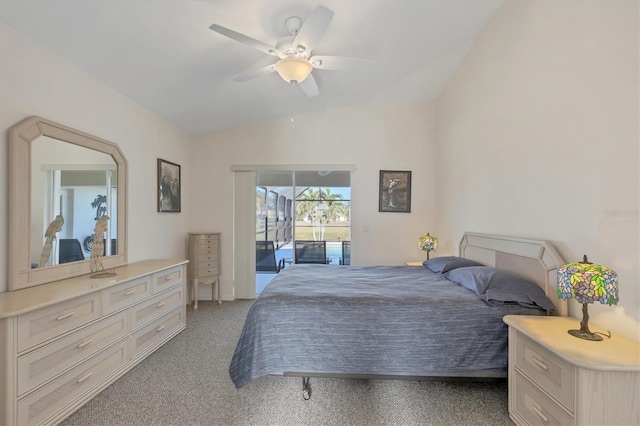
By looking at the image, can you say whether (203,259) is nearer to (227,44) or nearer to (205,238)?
(205,238)

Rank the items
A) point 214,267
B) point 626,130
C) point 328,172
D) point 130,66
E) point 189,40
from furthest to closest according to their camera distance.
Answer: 1. point 328,172
2. point 214,267
3. point 130,66
4. point 189,40
5. point 626,130

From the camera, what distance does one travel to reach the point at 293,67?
2.21 meters

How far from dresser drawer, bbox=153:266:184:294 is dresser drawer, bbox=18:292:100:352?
2.25 feet

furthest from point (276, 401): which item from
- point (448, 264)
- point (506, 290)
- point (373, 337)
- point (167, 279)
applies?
point (448, 264)

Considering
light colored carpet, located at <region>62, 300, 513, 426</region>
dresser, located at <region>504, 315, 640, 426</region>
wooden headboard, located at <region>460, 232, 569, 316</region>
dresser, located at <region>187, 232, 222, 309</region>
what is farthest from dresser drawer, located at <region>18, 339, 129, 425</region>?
wooden headboard, located at <region>460, 232, 569, 316</region>

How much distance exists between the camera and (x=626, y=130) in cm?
159

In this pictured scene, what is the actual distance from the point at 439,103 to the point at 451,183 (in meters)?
1.31

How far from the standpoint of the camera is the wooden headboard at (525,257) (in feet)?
6.71

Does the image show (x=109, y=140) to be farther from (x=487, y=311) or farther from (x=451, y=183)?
(x=451, y=183)

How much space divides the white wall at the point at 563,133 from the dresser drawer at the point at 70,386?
342 centimetres

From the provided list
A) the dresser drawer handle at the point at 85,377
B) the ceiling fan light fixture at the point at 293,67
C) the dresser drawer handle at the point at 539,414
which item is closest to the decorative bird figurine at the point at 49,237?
the dresser drawer handle at the point at 85,377

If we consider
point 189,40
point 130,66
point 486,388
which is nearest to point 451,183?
point 486,388

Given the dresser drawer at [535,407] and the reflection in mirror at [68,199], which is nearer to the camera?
the dresser drawer at [535,407]

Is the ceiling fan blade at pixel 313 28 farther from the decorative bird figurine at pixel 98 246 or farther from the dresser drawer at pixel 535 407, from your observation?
the dresser drawer at pixel 535 407
